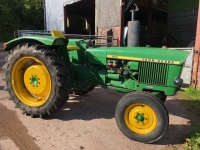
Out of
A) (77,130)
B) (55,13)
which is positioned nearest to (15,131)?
(77,130)

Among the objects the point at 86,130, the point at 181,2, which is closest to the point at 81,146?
the point at 86,130

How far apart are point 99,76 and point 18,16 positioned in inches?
807

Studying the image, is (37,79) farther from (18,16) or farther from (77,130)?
(18,16)

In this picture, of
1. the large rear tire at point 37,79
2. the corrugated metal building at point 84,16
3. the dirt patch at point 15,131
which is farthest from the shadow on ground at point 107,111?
the corrugated metal building at point 84,16

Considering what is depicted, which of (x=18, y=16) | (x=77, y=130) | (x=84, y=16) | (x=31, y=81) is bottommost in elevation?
(x=77, y=130)

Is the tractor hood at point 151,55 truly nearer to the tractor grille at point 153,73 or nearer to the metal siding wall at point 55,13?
the tractor grille at point 153,73

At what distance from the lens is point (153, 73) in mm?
3316

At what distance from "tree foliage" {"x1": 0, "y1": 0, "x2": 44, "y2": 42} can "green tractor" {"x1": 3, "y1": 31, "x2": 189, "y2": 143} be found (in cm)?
1746

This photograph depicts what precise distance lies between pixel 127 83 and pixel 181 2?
8452 millimetres

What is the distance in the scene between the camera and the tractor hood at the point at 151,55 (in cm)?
312

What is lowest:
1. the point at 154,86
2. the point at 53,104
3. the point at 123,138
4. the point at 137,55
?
the point at 123,138

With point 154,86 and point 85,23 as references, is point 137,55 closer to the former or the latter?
point 154,86

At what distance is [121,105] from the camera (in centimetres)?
308

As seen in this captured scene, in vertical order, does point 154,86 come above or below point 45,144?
above
